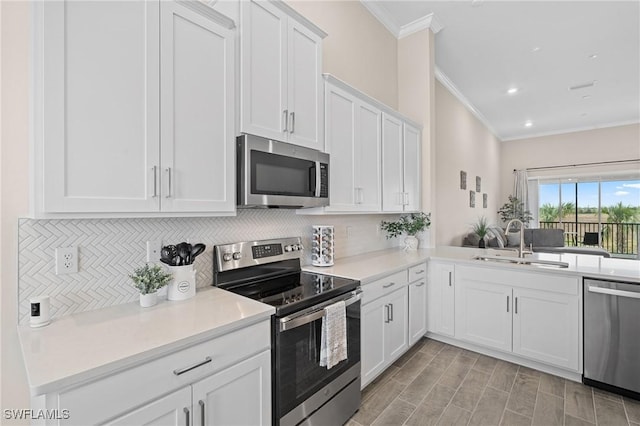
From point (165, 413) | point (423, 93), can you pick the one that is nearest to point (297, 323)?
point (165, 413)

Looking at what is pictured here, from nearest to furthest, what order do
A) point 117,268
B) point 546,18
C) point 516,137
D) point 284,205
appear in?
point 117,268
point 284,205
point 546,18
point 516,137

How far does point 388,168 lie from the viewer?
120 inches

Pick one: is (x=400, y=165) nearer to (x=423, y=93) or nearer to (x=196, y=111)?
(x=423, y=93)

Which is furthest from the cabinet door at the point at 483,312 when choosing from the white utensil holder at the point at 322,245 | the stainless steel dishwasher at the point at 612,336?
the white utensil holder at the point at 322,245

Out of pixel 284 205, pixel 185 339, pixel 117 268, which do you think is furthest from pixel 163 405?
pixel 284 205

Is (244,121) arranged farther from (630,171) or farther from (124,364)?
(630,171)

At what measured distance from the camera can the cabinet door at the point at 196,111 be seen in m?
1.39

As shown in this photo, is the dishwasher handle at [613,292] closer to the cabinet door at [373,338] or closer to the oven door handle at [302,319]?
the cabinet door at [373,338]

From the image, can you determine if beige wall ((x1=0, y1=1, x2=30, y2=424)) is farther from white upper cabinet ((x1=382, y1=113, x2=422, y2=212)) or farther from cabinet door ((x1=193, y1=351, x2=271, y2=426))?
white upper cabinet ((x1=382, y1=113, x2=422, y2=212))

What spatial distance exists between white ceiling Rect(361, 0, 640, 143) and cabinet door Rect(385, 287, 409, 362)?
313 cm

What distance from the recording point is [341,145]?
8.04 feet

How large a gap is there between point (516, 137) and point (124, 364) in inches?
395

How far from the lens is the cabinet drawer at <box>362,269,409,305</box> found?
2137 millimetres

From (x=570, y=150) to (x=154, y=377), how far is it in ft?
32.0
